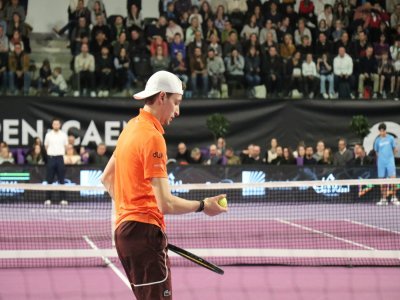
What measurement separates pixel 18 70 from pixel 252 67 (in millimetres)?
7111

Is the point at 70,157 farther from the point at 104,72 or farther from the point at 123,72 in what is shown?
the point at 123,72

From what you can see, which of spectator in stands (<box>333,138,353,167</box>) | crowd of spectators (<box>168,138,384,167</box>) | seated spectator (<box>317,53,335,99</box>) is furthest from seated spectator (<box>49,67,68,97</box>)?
spectator in stands (<box>333,138,353,167</box>)

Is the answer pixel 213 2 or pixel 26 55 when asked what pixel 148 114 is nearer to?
pixel 26 55

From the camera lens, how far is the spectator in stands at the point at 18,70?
2328 cm

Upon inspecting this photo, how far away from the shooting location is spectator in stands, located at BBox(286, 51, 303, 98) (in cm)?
2431

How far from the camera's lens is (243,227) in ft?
51.8

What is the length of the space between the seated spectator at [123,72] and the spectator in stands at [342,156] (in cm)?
648

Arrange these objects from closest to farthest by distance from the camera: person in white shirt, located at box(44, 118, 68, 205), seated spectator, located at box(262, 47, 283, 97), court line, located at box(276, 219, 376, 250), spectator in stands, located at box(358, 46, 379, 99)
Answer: court line, located at box(276, 219, 376, 250)
person in white shirt, located at box(44, 118, 68, 205)
seated spectator, located at box(262, 47, 283, 97)
spectator in stands, located at box(358, 46, 379, 99)

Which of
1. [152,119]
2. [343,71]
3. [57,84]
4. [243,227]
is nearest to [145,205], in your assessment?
[152,119]

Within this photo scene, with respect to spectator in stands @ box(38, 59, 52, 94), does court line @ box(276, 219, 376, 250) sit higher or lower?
lower

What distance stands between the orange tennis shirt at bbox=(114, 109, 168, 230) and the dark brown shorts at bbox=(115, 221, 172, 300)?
63 millimetres

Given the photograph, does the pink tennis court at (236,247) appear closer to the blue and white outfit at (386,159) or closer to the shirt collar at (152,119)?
the blue and white outfit at (386,159)

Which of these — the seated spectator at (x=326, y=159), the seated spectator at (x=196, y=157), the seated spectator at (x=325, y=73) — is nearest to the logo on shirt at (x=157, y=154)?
the seated spectator at (x=196, y=157)

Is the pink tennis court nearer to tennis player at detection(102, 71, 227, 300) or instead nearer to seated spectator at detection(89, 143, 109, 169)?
seated spectator at detection(89, 143, 109, 169)
